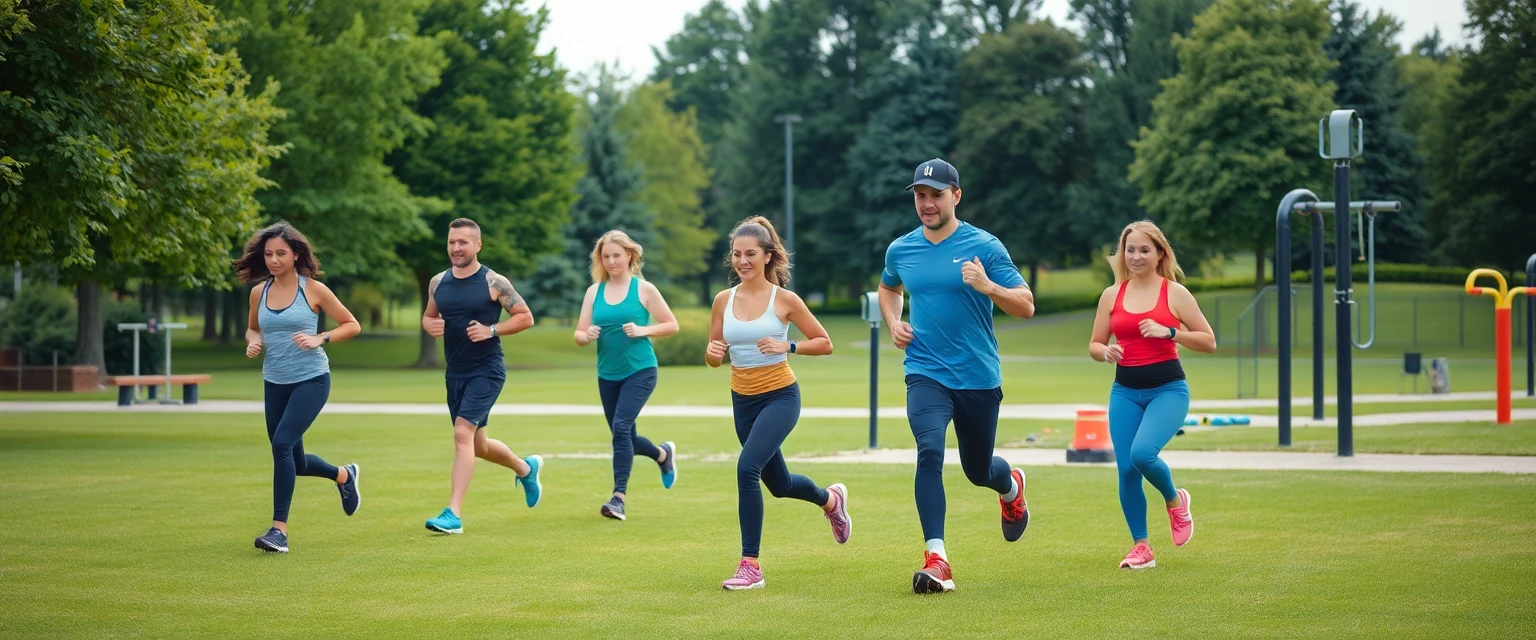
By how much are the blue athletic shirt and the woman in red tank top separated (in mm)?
798

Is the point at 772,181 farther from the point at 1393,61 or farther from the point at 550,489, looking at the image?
the point at 550,489

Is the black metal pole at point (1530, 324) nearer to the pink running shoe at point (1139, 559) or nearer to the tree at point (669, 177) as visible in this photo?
the pink running shoe at point (1139, 559)

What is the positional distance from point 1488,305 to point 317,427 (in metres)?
47.2

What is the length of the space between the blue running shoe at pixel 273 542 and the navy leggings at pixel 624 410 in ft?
8.48

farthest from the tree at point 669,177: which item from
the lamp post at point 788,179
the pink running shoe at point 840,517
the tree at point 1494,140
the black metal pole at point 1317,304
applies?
the pink running shoe at point 840,517

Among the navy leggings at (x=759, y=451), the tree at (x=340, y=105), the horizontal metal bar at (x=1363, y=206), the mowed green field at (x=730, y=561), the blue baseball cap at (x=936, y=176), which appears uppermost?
the tree at (x=340, y=105)

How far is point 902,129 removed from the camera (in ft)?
234

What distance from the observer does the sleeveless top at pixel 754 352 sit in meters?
8.01

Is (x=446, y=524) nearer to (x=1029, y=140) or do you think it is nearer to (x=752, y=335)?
(x=752, y=335)

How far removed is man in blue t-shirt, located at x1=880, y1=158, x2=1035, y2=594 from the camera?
755 centimetres

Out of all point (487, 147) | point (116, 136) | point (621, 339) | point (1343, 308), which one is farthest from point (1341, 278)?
point (487, 147)

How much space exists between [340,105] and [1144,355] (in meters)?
32.2

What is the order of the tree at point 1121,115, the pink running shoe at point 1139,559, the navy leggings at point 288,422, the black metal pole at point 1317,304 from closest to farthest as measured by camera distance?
1. the pink running shoe at point 1139,559
2. the navy leggings at point 288,422
3. the black metal pole at point 1317,304
4. the tree at point 1121,115

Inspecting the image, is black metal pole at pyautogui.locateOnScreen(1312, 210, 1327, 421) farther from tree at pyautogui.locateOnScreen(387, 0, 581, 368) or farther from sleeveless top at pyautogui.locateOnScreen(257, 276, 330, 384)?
tree at pyautogui.locateOnScreen(387, 0, 581, 368)
